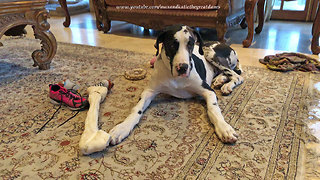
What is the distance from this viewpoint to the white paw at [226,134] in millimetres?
1407

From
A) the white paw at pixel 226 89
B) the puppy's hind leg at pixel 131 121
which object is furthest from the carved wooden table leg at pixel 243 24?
the puppy's hind leg at pixel 131 121

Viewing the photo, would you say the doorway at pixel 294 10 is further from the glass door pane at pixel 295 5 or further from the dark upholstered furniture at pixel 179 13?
the dark upholstered furniture at pixel 179 13

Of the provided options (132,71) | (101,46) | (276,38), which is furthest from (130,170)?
(276,38)

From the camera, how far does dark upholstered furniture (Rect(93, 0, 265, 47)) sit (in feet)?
10.9

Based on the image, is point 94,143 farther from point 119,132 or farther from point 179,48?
point 179,48

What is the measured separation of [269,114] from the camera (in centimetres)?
174

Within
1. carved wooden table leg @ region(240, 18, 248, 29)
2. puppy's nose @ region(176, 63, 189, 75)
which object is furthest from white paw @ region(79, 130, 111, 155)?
carved wooden table leg @ region(240, 18, 248, 29)

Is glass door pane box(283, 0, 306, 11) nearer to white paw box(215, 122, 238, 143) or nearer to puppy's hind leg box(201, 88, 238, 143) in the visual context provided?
puppy's hind leg box(201, 88, 238, 143)

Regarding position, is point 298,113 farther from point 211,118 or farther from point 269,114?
point 211,118

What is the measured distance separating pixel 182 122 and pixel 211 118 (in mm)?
188

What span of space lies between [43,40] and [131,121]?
5.56 feet

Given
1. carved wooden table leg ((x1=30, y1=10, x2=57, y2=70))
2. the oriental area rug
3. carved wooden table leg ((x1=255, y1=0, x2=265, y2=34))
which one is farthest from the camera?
Answer: carved wooden table leg ((x1=255, y1=0, x2=265, y2=34))

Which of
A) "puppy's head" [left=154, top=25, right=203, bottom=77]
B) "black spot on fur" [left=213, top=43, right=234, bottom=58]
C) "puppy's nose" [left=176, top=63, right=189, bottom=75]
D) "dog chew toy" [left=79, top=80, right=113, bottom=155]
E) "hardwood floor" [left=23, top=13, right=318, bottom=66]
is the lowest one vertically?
"hardwood floor" [left=23, top=13, right=318, bottom=66]

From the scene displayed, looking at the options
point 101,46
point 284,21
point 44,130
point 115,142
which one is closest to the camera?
point 115,142
